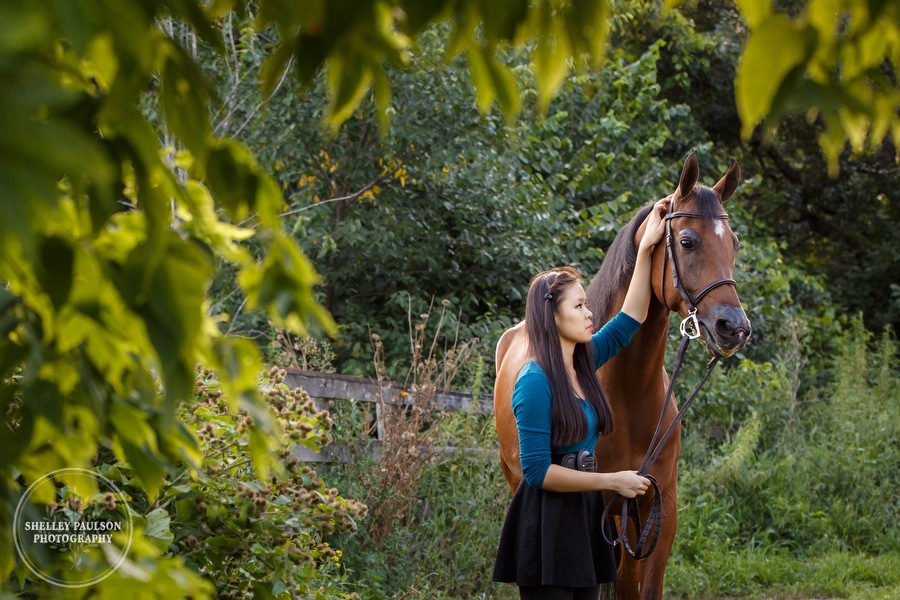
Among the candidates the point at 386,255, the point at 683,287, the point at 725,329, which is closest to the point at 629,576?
the point at 725,329

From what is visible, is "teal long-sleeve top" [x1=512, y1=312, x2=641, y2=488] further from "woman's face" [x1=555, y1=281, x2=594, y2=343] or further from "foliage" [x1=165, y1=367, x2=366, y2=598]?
"foliage" [x1=165, y1=367, x2=366, y2=598]

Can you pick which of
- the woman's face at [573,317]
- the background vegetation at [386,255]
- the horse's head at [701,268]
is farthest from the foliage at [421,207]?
the woman's face at [573,317]

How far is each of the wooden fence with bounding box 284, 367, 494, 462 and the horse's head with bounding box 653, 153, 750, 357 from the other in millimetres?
2364

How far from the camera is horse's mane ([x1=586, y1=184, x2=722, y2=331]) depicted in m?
4.07

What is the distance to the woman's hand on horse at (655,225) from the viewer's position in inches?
158

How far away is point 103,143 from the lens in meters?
1.05

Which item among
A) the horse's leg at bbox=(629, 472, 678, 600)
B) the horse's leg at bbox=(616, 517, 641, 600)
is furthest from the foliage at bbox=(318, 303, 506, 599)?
the horse's leg at bbox=(629, 472, 678, 600)

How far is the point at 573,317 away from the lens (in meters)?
3.52

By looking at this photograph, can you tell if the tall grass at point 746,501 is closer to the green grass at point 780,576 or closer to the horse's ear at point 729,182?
the green grass at point 780,576

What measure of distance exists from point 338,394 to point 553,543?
2.93 metres

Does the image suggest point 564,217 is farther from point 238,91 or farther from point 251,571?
point 251,571

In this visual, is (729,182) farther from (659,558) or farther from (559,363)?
(659,558)

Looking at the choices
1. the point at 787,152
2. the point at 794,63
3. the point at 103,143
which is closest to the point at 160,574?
the point at 103,143

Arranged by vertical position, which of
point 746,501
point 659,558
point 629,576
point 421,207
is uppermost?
point 421,207
